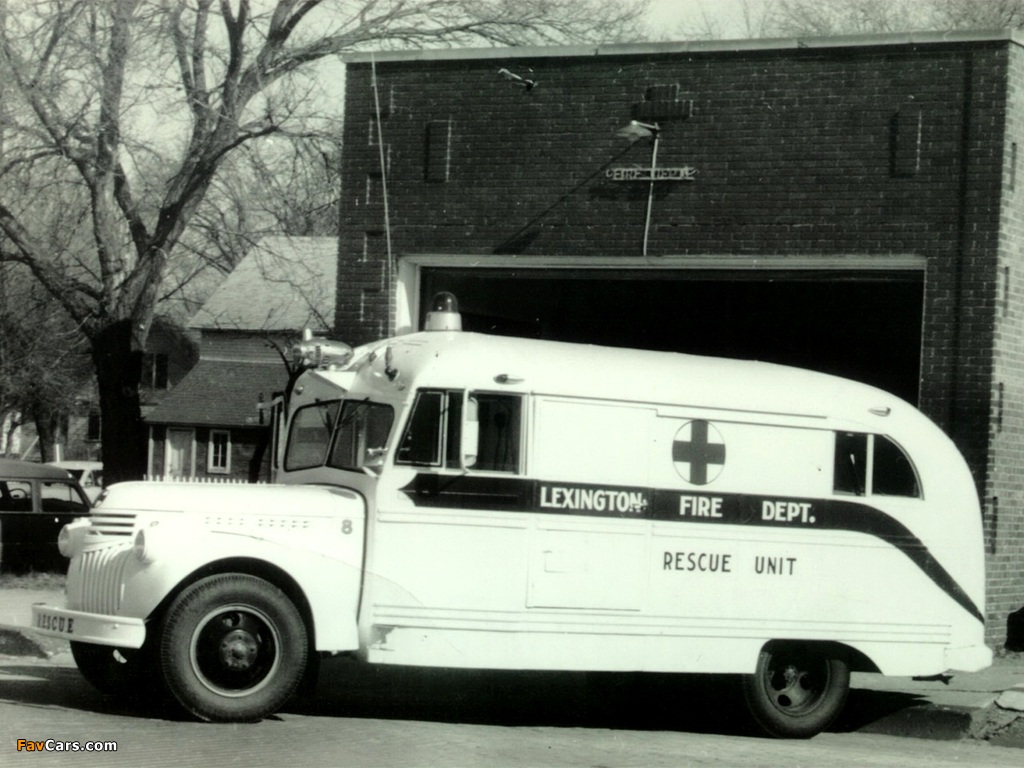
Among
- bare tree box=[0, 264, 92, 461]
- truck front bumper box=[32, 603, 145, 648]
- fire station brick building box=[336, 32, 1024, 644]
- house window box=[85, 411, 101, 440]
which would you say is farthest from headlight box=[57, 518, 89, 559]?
house window box=[85, 411, 101, 440]

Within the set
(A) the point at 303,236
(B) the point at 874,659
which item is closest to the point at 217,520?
(B) the point at 874,659

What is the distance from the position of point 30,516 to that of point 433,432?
1212cm

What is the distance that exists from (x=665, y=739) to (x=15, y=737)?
4.12 meters

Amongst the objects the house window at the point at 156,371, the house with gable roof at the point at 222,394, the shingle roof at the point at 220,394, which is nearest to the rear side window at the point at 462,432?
the house with gable roof at the point at 222,394

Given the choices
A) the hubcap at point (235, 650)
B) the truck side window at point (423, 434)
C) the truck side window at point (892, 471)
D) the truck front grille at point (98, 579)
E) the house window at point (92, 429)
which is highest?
the truck side window at point (423, 434)

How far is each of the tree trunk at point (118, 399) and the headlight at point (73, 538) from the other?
43.9ft

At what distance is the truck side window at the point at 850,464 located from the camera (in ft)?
35.9

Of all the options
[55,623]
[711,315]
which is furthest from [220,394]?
[55,623]

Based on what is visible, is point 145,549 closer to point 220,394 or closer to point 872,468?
point 872,468

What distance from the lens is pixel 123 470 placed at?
2325 centimetres

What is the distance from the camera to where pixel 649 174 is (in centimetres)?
1545

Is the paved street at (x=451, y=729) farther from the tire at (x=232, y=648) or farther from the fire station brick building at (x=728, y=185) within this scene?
the fire station brick building at (x=728, y=185)

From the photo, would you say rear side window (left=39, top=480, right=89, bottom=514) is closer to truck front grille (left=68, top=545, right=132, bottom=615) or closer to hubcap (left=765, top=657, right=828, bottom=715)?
truck front grille (left=68, top=545, right=132, bottom=615)

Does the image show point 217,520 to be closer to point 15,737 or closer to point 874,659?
point 15,737
